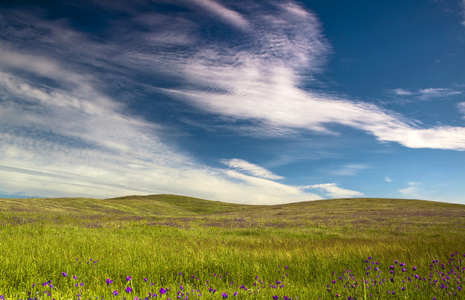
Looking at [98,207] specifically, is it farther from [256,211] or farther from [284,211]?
[284,211]

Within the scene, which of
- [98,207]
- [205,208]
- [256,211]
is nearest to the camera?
[98,207]

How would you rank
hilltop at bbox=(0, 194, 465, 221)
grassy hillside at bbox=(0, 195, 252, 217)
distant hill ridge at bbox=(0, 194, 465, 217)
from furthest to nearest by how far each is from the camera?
distant hill ridge at bbox=(0, 194, 465, 217) → grassy hillside at bbox=(0, 195, 252, 217) → hilltop at bbox=(0, 194, 465, 221)

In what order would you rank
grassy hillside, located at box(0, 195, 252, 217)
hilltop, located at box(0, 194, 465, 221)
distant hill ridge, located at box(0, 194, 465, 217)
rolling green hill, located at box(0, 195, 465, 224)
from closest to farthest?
rolling green hill, located at box(0, 195, 465, 224)
hilltop, located at box(0, 194, 465, 221)
grassy hillside, located at box(0, 195, 252, 217)
distant hill ridge, located at box(0, 194, 465, 217)

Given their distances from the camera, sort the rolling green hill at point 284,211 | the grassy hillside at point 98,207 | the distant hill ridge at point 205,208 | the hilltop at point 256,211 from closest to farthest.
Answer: the rolling green hill at point 284,211 < the hilltop at point 256,211 < the grassy hillside at point 98,207 < the distant hill ridge at point 205,208

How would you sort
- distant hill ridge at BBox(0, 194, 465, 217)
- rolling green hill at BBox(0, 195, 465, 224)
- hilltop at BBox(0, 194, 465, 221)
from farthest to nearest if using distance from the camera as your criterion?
distant hill ridge at BBox(0, 194, 465, 217) → hilltop at BBox(0, 194, 465, 221) → rolling green hill at BBox(0, 195, 465, 224)

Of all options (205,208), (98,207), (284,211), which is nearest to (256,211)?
(284,211)

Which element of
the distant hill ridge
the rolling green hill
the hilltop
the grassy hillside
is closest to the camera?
the rolling green hill

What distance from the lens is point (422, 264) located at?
243 inches

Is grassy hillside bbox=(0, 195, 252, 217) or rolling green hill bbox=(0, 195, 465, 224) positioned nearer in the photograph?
rolling green hill bbox=(0, 195, 465, 224)

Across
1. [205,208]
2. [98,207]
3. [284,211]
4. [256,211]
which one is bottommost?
[205,208]

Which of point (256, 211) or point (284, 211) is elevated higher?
point (284, 211)

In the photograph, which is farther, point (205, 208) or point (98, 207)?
point (205, 208)

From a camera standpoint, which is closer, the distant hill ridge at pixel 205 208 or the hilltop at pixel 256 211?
the hilltop at pixel 256 211

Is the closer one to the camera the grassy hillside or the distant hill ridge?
the grassy hillside
